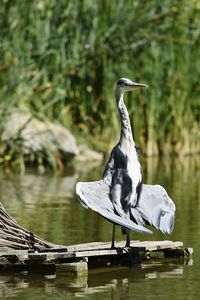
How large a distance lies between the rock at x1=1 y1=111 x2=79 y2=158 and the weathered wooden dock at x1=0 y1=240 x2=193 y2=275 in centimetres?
867

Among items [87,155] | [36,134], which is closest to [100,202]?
[36,134]

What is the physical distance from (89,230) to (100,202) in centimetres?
245

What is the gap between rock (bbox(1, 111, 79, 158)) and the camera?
18.0 meters

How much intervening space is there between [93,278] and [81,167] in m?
11.1

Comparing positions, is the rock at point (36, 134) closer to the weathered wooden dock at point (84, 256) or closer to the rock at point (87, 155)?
the rock at point (87, 155)

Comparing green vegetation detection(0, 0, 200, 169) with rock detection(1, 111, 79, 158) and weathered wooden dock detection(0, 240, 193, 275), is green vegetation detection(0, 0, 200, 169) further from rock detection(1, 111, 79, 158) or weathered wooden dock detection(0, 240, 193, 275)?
weathered wooden dock detection(0, 240, 193, 275)

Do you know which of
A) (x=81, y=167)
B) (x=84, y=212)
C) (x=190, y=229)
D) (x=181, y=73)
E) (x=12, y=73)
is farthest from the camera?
(x=181, y=73)

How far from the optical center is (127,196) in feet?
28.8

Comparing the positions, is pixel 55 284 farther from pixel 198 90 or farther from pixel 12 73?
pixel 198 90

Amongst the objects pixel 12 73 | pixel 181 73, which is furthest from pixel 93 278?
pixel 181 73

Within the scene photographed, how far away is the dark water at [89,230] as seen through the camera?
7.63 m

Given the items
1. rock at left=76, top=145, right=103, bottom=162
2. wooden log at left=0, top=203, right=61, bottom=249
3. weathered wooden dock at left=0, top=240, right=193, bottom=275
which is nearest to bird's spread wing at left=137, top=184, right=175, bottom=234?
weathered wooden dock at left=0, top=240, right=193, bottom=275

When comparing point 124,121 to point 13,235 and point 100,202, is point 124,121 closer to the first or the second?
point 100,202

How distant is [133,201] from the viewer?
8.79 metres
